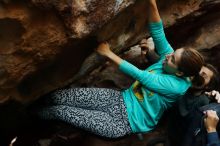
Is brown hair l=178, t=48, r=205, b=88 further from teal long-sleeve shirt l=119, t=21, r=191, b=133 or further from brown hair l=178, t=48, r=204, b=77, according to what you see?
teal long-sleeve shirt l=119, t=21, r=191, b=133

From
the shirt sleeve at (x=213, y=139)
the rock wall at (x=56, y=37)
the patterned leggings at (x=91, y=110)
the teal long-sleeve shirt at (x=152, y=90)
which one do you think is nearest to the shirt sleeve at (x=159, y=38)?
the teal long-sleeve shirt at (x=152, y=90)

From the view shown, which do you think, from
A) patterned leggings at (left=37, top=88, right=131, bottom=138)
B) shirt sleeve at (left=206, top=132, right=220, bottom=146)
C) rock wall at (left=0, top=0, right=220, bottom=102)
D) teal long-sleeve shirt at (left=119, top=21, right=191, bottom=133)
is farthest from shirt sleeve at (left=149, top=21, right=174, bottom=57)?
shirt sleeve at (left=206, top=132, right=220, bottom=146)

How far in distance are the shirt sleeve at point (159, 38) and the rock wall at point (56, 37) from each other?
18cm

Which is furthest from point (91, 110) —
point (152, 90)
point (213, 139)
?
point (213, 139)

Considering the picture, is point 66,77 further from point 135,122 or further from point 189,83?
point 189,83

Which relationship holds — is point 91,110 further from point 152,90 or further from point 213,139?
point 213,139

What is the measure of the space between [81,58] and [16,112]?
2.07 ft

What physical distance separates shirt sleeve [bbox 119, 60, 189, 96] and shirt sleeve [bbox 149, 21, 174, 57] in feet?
0.70

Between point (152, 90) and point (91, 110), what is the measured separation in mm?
462

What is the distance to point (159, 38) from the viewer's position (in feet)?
10.0

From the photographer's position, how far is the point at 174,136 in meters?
3.51

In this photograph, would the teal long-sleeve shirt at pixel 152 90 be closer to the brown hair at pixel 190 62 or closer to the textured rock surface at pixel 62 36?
the brown hair at pixel 190 62

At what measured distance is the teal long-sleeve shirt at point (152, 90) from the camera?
2.95 metres

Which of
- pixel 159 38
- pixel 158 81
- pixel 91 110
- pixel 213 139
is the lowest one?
pixel 213 139
